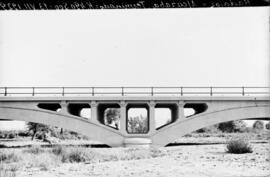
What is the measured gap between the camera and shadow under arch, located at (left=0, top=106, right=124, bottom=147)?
26.7 metres

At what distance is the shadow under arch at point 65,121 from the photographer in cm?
2669

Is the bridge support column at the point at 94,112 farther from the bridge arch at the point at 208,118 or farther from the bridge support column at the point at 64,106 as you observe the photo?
the bridge arch at the point at 208,118

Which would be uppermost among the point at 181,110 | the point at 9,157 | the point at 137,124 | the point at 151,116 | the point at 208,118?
the point at 137,124

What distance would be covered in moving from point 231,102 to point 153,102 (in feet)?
19.0

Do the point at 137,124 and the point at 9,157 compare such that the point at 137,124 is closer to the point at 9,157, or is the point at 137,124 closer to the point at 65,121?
the point at 65,121

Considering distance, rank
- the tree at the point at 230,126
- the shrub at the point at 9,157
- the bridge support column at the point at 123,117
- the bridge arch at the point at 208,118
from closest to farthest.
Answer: the shrub at the point at 9,157, the bridge support column at the point at 123,117, the bridge arch at the point at 208,118, the tree at the point at 230,126

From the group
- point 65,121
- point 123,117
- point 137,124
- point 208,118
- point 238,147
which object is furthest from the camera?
point 137,124

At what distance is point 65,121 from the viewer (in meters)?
26.9

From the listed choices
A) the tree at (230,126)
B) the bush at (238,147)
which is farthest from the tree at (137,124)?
the bush at (238,147)

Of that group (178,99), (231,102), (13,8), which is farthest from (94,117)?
(13,8)

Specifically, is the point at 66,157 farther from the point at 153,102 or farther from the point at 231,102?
the point at 231,102

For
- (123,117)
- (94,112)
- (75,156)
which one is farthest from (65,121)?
(75,156)

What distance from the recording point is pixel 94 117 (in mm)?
26703

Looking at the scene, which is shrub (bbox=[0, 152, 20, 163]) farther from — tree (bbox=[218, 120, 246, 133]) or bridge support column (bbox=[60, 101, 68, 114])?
tree (bbox=[218, 120, 246, 133])
